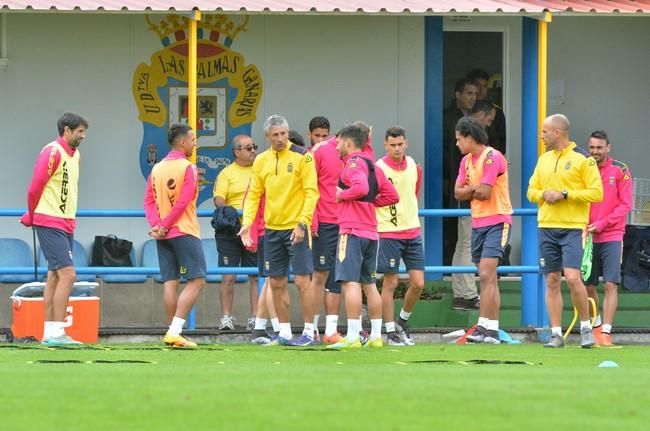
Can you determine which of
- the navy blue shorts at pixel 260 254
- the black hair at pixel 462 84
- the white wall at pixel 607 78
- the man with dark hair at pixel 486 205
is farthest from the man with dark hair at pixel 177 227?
the white wall at pixel 607 78

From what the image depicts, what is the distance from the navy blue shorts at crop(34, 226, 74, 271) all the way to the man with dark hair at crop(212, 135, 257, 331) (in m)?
2.22

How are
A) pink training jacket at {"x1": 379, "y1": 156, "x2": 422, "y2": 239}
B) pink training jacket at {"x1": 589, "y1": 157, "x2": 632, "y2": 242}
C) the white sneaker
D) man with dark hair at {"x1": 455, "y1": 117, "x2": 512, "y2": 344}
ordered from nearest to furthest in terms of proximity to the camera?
man with dark hair at {"x1": 455, "y1": 117, "x2": 512, "y2": 344} → pink training jacket at {"x1": 379, "y1": 156, "x2": 422, "y2": 239} → pink training jacket at {"x1": 589, "y1": 157, "x2": 632, "y2": 242} → the white sneaker

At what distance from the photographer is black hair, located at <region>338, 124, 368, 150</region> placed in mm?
14125

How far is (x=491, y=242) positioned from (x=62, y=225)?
3840mm

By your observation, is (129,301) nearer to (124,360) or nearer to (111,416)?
(124,360)

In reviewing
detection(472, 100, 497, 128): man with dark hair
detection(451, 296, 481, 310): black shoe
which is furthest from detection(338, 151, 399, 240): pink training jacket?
detection(472, 100, 497, 128): man with dark hair

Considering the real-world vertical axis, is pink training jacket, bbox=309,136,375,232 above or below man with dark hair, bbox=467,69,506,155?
below

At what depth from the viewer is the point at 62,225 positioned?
14477 mm

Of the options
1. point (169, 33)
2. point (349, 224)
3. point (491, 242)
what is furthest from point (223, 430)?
point (169, 33)

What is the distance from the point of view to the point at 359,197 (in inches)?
548

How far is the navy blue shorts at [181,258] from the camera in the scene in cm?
1437

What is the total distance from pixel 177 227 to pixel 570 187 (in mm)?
3437

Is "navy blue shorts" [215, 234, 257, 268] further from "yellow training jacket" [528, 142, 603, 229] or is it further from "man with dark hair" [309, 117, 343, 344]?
"yellow training jacket" [528, 142, 603, 229]

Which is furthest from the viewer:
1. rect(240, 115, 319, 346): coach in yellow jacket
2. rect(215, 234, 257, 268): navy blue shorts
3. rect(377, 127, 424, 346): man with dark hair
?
rect(215, 234, 257, 268): navy blue shorts
